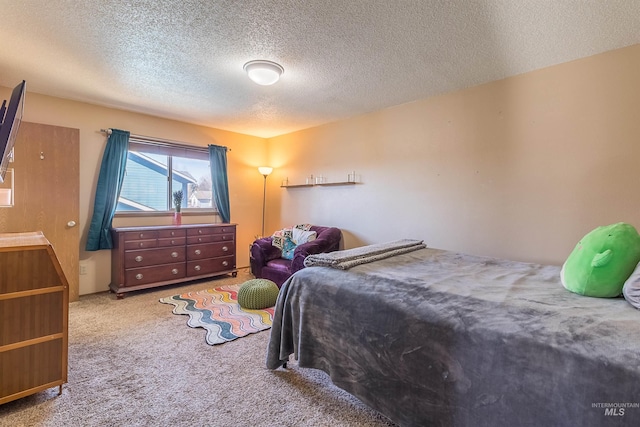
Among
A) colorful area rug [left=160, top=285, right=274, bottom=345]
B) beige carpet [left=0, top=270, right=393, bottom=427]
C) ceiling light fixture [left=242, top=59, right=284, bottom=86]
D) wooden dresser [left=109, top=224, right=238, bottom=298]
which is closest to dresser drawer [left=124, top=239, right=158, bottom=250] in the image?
wooden dresser [left=109, top=224, right=238, bottom=298]

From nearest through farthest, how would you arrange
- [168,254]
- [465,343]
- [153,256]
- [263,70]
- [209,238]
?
[465,343]
[263,70]
[153,256]
[168,254]
[209,238]

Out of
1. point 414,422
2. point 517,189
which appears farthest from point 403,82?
point 414,422

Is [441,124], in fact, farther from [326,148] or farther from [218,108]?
[218,108]

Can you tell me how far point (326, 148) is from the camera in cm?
443

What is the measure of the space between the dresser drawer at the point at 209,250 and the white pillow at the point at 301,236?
1.05 m

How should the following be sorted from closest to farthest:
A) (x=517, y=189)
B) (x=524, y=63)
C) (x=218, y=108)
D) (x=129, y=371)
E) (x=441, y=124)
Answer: (x=129, y=371), (x=524, y=63), (x=517, y=189), (x=441, y=124), (x=218, y=108)

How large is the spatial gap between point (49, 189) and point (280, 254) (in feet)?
8.93

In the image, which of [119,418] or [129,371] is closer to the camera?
[119,418]

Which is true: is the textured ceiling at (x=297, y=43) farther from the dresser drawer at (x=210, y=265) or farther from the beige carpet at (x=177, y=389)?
the beige carpet at (x=177, y=389)

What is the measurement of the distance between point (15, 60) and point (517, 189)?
4.60m

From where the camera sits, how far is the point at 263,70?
2.50 m

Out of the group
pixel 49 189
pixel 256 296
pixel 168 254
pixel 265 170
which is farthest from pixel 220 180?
pixel 256 296

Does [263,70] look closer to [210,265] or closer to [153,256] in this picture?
[153,256]

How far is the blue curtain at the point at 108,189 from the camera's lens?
141 inches
